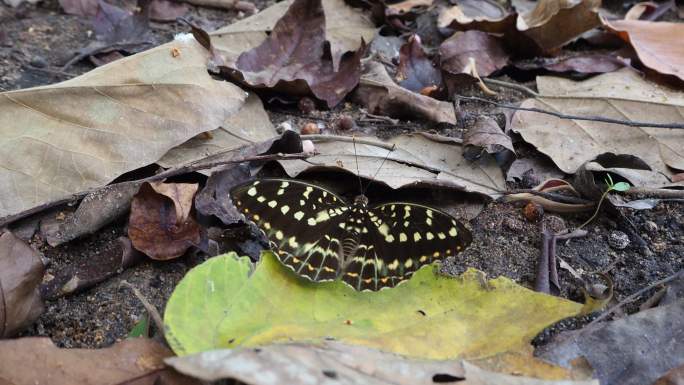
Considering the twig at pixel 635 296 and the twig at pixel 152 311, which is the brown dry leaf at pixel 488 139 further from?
the twig at pixel 152 311

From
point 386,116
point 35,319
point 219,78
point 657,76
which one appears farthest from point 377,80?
point 35,319

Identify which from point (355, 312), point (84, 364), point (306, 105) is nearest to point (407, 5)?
point (306, 105)

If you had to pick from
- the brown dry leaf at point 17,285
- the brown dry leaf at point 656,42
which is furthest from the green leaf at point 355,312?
the brown dry leaf at point 656,42

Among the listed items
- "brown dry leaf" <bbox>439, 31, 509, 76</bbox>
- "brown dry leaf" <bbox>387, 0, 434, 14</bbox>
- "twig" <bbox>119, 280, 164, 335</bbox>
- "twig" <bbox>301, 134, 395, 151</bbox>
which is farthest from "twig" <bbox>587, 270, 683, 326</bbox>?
"brown dry leaf" <bbox>387, 0, 434, 14</bbox>

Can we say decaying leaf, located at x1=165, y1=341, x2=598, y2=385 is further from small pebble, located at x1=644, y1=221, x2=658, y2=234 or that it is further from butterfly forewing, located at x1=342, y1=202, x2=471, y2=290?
small pebble, located at x1=644, y1=221, x2=658, y2=234

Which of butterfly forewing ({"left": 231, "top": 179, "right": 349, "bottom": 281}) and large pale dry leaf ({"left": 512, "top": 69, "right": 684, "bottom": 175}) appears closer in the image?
butterfly forewing ({"left": 231, "top": 179, "right": 349, "bottom": 281})

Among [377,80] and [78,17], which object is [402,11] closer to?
[377,80]

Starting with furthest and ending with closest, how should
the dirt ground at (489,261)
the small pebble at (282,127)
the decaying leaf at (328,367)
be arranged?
the small pebble at (282,127)
the dirt ground at (489,261)
the decaying leaf at (328,367)
